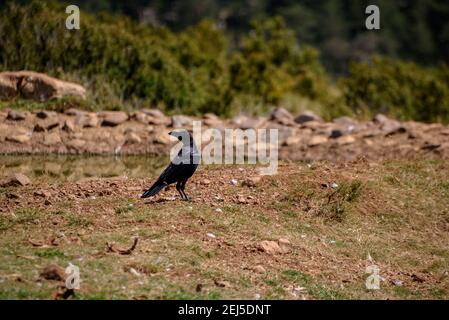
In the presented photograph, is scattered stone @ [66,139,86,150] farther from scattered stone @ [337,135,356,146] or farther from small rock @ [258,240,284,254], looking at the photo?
small rock @ [258,240,284,254]

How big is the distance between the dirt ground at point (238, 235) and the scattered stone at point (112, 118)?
3.17m

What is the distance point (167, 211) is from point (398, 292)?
2636 mm

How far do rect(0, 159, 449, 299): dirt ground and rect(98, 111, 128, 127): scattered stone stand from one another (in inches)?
125

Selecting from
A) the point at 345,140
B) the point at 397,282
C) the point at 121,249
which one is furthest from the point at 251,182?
the point at 345,140

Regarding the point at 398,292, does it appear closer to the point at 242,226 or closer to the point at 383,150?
the point at 242,226

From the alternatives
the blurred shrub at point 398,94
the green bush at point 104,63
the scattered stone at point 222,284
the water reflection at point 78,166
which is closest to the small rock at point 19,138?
the water reflection at point 78,166

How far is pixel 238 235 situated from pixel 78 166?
442 cm

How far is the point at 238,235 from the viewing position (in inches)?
342

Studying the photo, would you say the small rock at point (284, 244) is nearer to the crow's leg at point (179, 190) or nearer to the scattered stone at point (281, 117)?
the crow's leg at point (179, 190)

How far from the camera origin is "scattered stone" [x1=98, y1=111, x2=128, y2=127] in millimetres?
14169

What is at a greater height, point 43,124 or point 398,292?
point 43,124

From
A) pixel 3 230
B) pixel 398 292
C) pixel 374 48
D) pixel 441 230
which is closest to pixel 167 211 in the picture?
pixel 3 230
